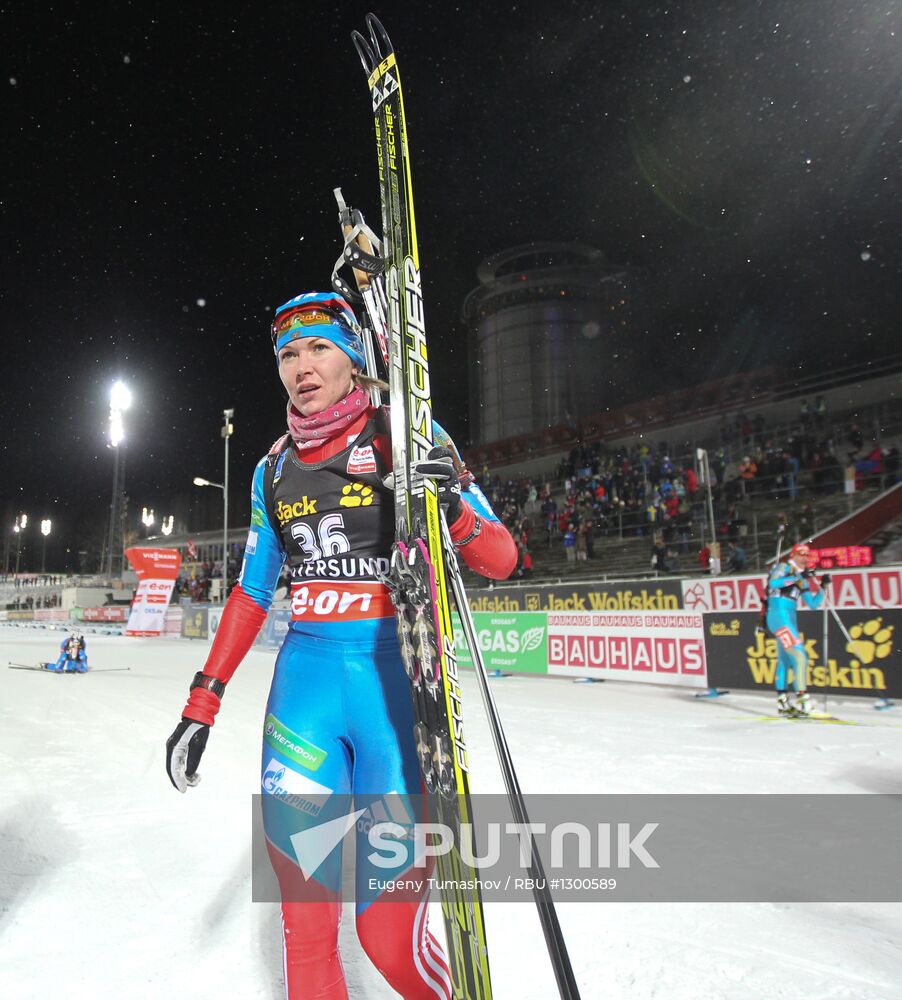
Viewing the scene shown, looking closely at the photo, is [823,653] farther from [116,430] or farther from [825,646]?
[116,430]

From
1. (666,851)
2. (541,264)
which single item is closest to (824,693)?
(666,851)

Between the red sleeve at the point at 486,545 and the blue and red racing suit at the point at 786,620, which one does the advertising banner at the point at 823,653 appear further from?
the red sleeve at the point at 486,545

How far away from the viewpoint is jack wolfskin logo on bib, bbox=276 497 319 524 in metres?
2.22

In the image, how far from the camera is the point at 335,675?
2.06 metres

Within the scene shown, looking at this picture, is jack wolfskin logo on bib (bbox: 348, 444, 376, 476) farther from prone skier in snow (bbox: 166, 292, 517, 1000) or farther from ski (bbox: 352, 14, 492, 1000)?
ski (bbox: 352, 14, 492, 1000)

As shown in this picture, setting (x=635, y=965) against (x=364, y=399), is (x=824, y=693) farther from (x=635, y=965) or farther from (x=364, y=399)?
(x=364, y=399)

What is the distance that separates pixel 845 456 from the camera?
1797 cm

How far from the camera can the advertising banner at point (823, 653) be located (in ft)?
30.8

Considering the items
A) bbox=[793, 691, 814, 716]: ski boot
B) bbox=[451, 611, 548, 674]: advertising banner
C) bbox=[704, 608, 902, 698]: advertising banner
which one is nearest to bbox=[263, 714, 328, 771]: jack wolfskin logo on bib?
bbox=[793, 691, 814, 716]: ski boot

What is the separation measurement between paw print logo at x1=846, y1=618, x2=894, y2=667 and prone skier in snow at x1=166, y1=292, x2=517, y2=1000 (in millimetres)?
9278

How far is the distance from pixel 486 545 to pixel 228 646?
949 mm

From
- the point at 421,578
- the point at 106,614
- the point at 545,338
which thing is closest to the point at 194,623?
the point at 106,614

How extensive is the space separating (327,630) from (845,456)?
19119 mm

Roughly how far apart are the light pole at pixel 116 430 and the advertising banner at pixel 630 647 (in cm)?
3281
